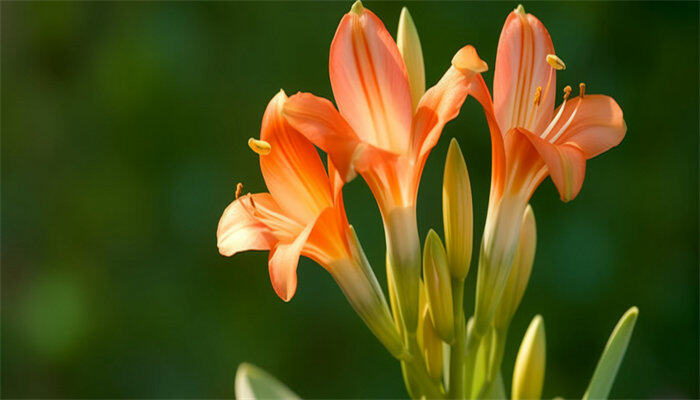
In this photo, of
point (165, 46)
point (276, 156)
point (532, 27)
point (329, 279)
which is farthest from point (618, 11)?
point (276, 156)

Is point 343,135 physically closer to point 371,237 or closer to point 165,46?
point 371,237

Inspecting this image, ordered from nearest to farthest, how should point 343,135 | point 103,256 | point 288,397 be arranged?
point 343,135, point 288,397, point 103,256

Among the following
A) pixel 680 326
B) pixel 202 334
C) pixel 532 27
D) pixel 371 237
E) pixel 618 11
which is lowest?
pixel 680 326

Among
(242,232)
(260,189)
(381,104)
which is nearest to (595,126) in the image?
(381,104)

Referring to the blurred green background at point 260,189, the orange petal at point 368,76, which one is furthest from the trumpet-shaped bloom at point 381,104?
the blurred green background at point 260,189

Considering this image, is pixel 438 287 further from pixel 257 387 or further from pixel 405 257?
pixel 257 387

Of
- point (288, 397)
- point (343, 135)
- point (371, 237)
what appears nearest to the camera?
point (343, 135)
